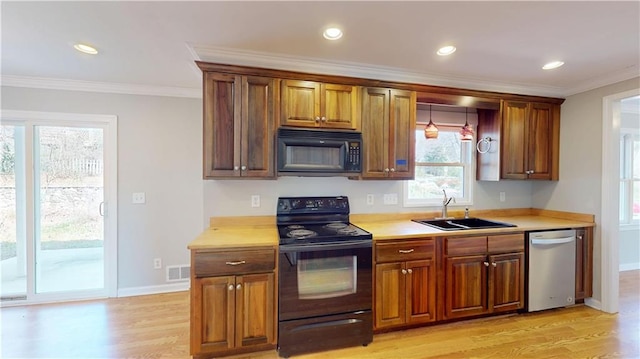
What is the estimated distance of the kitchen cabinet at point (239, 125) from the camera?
2406 mm

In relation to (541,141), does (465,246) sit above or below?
below

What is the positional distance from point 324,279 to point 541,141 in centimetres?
305

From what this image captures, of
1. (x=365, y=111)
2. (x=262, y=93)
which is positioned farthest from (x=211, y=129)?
(x=365, y=111)

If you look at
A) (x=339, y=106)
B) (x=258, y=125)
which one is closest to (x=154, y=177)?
(x=258, y=125)

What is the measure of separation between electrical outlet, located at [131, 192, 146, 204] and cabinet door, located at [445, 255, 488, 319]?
3391mm

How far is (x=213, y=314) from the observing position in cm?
211

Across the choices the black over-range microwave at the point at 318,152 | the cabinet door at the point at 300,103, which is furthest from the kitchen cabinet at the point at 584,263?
the cabinet door at the point at 300,103

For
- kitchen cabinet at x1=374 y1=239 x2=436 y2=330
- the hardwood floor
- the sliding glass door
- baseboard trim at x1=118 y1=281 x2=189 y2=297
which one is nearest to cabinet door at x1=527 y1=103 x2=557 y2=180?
the hardwood floor

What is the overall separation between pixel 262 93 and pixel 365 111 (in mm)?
984

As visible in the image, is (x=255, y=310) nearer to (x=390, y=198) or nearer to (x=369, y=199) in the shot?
(x=369, y=199)

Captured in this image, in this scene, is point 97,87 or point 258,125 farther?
point 97,87

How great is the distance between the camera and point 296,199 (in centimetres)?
280

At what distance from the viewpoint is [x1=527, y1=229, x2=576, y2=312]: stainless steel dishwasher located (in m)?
2.83

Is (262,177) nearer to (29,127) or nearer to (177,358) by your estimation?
(177,358)
